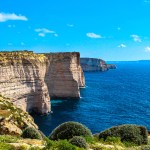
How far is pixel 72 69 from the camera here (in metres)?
116

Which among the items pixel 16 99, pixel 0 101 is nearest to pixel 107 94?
pixel 16 99

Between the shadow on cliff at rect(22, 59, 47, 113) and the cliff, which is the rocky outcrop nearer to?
the cliff

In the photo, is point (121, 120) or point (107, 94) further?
point (107, 94)

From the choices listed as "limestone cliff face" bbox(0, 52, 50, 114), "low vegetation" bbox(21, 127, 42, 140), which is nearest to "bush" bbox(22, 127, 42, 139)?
"low vegetation" bbox(21, 127, 42, 140)

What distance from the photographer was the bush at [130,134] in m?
25.4

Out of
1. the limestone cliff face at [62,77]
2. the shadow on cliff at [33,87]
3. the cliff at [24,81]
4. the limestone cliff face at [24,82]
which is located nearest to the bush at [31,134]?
the cliff at [24,81]

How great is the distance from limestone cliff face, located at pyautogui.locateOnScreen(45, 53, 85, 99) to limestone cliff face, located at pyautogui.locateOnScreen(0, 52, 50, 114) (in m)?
20.2

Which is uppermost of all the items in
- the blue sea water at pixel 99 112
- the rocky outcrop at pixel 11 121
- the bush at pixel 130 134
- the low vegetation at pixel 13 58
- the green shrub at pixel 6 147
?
the low vegetation at pixel 13 58

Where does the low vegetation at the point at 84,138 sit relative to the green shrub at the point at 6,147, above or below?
below

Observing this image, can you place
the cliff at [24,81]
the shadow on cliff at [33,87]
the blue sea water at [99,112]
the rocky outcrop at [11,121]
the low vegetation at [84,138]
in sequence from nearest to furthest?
1. the low vegetation at [84,138]
2. the rocky outcrop at [11,121]
3. the blue sea water at [99,112]
4. the cliff at [24,81]
5. the shadow on cliff at [33,87]

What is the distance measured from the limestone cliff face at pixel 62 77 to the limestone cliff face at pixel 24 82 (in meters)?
20.2

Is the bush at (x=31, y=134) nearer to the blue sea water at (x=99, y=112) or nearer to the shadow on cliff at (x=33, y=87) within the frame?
the blue sea water at (x=99, y=112)

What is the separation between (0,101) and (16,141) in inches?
1338

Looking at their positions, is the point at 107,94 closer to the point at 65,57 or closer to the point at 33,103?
the point at 65,57
